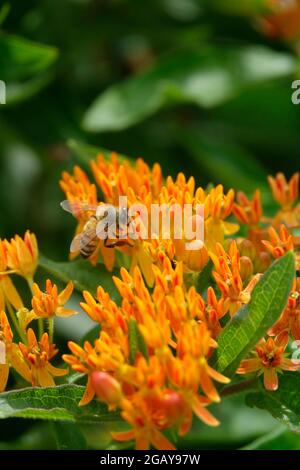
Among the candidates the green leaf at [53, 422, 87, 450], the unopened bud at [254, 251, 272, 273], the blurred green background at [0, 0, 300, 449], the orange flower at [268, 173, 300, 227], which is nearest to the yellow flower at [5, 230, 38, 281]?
the green leaf at [53, 422, 87, 450]

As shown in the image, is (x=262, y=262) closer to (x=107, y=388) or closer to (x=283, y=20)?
(x=107, y=388)

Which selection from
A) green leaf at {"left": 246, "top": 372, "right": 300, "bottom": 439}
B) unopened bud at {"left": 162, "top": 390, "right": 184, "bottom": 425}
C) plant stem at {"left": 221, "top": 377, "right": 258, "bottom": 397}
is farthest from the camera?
plant stem at {"left": 221, "top": 377, "right": 258, "bottom": 397}

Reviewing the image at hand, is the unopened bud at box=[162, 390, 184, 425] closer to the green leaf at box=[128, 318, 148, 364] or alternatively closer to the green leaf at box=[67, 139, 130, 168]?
the green leaf at box=[128, 318, 148, 364]

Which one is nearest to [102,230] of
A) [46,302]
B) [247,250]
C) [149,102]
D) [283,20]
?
[46,302]

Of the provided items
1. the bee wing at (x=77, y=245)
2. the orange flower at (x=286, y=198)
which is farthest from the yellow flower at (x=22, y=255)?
the orange flower at (x=286, y=198)

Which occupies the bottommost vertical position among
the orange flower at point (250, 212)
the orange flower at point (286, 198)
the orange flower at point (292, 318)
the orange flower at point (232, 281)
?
the orange flower at point (292, 318)

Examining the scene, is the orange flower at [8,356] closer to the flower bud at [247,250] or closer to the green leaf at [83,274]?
the green leaf at [83,274]

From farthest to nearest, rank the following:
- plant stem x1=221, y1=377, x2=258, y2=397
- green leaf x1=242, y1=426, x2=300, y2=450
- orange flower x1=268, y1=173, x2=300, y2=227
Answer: orange flower x1=268, y1=173, x2=300, y2=227
green leaf x1=242, y1=426, x2=300, y2=450
plant stem x1=221, y1=377, x2=258, y2=397
